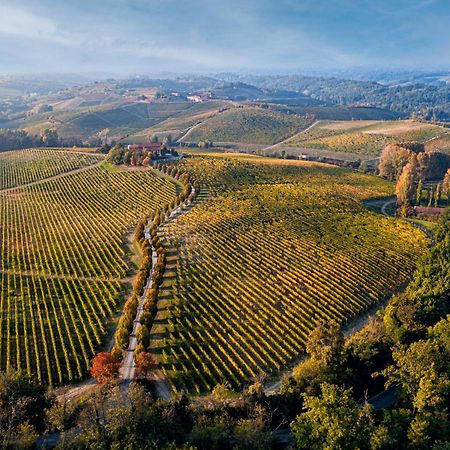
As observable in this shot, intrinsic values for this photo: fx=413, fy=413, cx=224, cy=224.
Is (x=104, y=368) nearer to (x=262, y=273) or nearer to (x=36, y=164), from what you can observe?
(x=262, y=273)

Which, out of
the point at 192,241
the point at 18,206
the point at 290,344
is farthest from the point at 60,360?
the point at 18,206

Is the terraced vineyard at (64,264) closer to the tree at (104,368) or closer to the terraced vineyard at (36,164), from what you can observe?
the tree at (104,368)

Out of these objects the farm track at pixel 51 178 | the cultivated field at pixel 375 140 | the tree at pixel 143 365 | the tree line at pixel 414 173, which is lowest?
the tree at pixel 143 365

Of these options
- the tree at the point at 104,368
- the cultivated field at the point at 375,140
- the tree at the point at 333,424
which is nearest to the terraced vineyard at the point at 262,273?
the tree at the point at 104,368

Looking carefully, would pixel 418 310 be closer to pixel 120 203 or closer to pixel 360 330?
pixel 360 330

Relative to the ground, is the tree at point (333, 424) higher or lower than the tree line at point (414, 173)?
lower

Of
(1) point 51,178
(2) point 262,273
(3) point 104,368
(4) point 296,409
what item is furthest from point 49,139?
(4) point 296,409

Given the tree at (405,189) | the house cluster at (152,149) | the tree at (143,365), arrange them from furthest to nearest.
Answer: the house cluster at (152,149), the tree at (405,189), the tree at (143,365)
